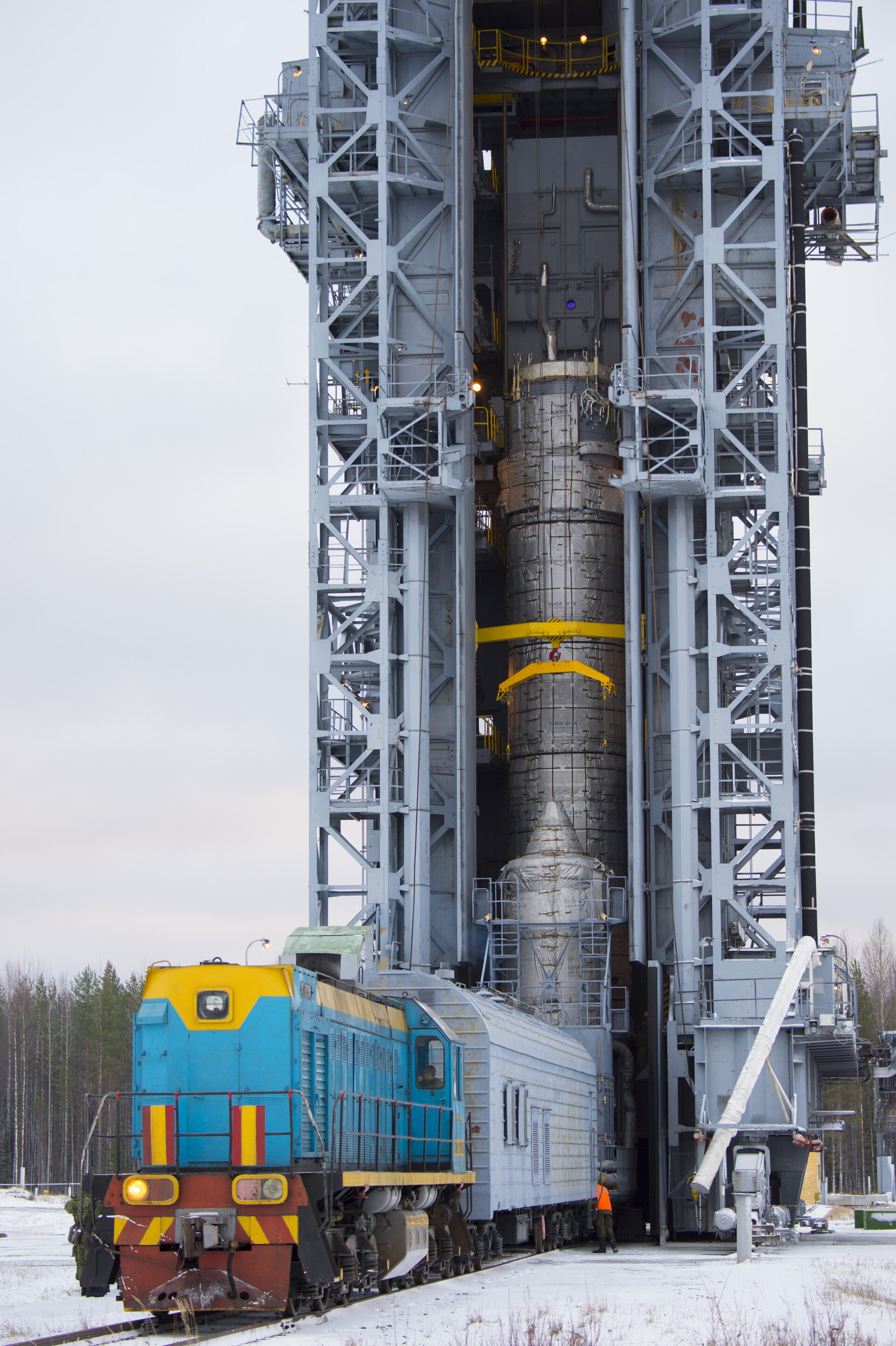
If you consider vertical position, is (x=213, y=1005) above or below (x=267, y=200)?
below

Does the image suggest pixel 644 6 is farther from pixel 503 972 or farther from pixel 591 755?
pixel 503 972

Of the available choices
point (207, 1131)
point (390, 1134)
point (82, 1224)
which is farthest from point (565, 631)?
point (82, 1224)

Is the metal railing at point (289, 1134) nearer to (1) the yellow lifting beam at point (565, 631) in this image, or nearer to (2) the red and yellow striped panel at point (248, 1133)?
(2) the red and yellow striped panel at point (248, 1133)

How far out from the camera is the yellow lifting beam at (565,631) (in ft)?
112

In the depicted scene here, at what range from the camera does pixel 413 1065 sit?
67.7ft

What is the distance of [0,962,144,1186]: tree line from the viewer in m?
76.5

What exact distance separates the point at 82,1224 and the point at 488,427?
2317 centimetres

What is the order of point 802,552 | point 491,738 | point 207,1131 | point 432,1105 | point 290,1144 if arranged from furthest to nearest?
point 491,738
point 802,552
point 432,1105
point 207,1131
point 290,1144

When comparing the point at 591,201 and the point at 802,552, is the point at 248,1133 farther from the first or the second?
the point at 591,201

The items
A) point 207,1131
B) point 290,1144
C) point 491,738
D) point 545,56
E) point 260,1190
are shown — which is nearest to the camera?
point 260,1190

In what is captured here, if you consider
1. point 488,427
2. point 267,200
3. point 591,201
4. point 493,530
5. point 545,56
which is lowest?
point 493,530

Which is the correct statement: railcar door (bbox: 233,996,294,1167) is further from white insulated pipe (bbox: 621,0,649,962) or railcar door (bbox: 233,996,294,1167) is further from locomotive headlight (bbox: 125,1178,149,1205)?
white insulated pipe (bbox: 621,0,649,962)

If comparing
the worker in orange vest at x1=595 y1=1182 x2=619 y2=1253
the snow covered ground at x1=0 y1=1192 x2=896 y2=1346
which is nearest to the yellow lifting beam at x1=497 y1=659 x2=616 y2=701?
the worker in orange vest at x1=595 y1=1182 x2=619 y2=1253

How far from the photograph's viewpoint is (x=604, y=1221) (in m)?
25.6
